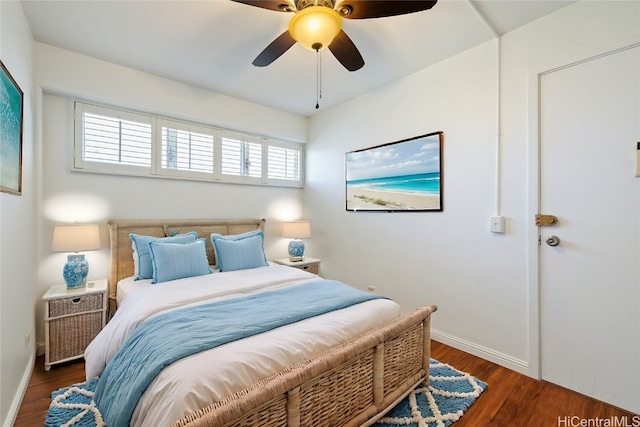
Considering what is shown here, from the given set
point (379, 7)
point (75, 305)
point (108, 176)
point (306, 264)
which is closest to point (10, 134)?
point (108, 176)

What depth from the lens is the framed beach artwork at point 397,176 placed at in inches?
108

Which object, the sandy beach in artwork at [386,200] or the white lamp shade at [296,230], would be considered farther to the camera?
the white lamp shade at [296,230]

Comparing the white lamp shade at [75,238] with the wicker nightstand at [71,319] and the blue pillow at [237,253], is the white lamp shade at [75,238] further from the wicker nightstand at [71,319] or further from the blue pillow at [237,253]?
the blue pillow at [237,253]

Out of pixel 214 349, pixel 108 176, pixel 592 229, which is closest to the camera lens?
pixel 214 349

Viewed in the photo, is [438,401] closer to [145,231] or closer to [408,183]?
[408,183]

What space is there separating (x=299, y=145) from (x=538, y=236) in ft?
10.5

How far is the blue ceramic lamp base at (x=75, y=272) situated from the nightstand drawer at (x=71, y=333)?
275 millimetres

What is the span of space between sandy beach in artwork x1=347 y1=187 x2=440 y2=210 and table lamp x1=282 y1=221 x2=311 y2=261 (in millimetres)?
696

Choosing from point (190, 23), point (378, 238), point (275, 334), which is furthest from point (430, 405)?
point (190, 23)

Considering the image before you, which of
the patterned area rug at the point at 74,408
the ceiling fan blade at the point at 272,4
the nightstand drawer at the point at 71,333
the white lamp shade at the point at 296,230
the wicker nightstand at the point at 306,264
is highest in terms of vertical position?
the ceiling fan blade at the point at 272,4

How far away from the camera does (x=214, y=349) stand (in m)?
1.29

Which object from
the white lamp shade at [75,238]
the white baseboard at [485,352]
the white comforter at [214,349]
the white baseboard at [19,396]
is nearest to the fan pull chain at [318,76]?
the white comforter at [214,349]

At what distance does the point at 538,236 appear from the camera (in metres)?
2.11

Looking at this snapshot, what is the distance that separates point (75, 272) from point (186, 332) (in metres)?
1.71
